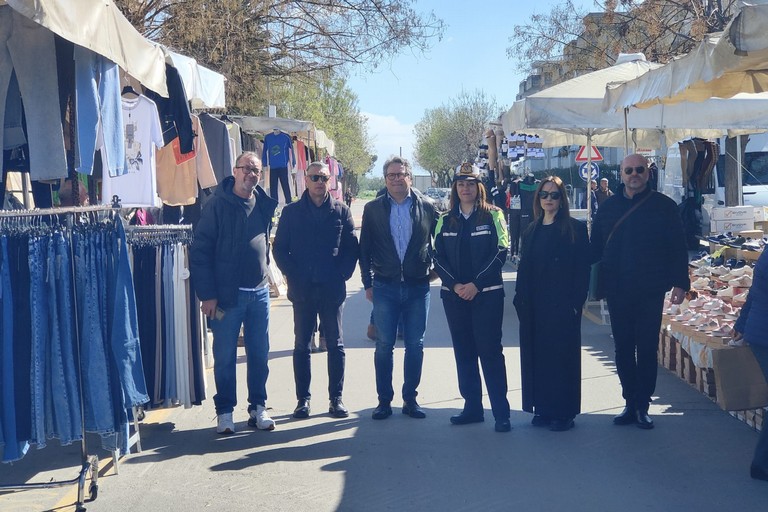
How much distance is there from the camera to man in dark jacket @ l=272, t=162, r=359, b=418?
6.66 metres

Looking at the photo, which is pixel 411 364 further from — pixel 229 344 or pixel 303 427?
pixel 229 344

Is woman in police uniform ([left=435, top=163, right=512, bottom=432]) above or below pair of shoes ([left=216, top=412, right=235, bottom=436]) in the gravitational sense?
above

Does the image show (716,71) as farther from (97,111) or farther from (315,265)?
(97,111)

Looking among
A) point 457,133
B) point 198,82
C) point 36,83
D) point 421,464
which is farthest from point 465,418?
point 457,133

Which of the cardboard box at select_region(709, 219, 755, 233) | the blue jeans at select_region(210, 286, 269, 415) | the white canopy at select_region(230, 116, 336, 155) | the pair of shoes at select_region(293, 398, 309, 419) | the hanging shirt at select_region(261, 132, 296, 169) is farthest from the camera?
the hanging shirt at select_region(261, 132, 296, 169)

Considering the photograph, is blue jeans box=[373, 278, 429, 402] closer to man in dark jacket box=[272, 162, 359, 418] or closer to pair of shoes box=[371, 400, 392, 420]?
pair of shoes box=[371, 400, 392, 420]

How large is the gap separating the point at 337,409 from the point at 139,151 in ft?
8.84

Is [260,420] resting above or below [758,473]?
above

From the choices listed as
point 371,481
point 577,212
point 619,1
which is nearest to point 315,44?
point 577,212

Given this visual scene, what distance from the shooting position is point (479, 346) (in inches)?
251

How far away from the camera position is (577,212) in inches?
587

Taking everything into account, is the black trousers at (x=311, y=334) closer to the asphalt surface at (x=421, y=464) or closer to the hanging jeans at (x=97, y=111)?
the asphalt surface at (x=421, y=464)

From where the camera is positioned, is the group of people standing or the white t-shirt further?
the white t-shirt

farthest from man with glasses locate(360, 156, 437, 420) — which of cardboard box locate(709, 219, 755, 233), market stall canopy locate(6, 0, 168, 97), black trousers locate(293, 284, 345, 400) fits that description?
cardboard box locate(709, 219, 755, 233)
